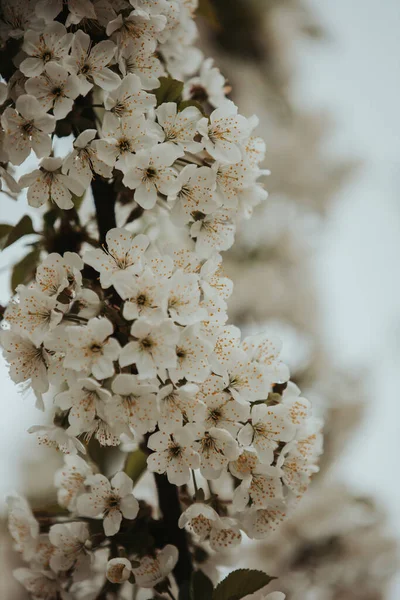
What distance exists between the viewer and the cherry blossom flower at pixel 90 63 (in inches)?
21.1

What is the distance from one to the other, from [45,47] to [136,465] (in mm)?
455

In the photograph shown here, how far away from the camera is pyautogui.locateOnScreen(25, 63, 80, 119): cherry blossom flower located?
20.9 inches

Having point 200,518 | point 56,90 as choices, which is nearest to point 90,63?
point 56,90

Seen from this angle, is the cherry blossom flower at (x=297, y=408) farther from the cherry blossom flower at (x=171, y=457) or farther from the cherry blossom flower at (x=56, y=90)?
the cherry blossom flower at (x=56, y=90)

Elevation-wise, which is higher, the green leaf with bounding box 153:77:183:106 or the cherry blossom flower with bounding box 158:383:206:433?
the green leaf with bounding box 153:77:183:106

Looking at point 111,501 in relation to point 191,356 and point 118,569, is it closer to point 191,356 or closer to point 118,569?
point 118,569

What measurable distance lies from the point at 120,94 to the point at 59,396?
282 mm

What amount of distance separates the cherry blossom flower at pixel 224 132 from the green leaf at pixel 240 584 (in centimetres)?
41

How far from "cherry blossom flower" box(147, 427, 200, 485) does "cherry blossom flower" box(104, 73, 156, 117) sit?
30cm

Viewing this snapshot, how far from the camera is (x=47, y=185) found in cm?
57

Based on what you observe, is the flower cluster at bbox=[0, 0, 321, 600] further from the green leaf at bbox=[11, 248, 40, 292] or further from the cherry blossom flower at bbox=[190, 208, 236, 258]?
the green leaf at bbox=[11, 248, 40, 292]

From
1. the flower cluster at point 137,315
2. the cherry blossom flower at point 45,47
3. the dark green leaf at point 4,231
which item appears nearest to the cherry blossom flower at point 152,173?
the flower cluster at point 137,315

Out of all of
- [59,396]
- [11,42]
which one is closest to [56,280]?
[59,396]

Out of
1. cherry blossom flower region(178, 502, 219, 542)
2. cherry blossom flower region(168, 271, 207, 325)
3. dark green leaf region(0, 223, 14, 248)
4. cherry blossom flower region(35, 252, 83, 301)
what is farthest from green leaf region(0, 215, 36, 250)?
cherry blossom flower region(178, 502, 219, 542)
